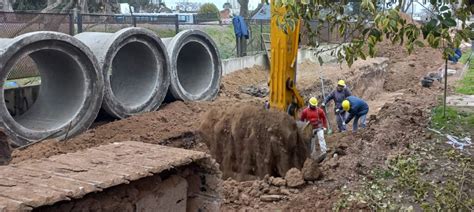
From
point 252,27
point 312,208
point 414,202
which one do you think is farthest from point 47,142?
point 252,27

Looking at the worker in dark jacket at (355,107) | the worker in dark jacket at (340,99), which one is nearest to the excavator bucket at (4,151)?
the worker in dark jacket at (355,107)

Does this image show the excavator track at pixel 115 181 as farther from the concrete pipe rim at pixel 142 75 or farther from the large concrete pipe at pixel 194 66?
the large concrete pipe at pixel 194 66

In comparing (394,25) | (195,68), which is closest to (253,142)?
(394,25)

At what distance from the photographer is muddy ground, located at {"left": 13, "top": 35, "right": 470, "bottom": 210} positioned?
762cm

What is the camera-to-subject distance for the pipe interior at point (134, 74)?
1431cm

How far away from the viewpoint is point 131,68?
15.1 metres

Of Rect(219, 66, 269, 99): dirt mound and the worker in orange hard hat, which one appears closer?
the worker in orange hard hat

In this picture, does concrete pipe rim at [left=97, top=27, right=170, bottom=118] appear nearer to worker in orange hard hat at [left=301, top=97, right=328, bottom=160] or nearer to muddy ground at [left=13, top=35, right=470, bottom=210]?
muddy ground at [left=13, top=35, right=470, bottom=210]

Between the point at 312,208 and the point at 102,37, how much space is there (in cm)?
814

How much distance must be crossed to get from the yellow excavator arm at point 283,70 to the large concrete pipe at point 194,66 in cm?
516

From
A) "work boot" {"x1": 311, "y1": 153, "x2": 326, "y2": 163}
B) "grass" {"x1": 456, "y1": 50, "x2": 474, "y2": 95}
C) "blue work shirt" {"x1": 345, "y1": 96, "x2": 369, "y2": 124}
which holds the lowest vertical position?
"grass" {"x1": 456, "y1": 50, "x2": 474, "y2": 95}

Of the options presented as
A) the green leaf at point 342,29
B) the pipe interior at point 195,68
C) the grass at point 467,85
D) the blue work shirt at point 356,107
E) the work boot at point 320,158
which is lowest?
the grass at point 467,85

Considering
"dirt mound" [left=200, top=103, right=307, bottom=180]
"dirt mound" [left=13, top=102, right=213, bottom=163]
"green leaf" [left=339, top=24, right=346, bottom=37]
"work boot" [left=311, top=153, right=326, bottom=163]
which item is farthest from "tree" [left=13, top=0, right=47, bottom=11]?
"green leaf" [left=339, top=24, right=346, bottom=37]

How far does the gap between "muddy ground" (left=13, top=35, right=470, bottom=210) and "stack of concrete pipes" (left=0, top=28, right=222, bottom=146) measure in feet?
1.26
